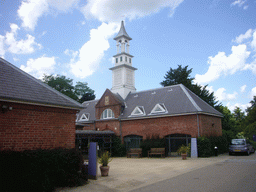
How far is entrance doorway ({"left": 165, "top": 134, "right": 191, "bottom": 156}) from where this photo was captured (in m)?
23.0

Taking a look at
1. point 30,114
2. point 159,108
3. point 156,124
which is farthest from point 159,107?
point 30,114

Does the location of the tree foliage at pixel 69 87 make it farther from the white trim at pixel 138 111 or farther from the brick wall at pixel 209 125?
the brick wall at pixel 209 125

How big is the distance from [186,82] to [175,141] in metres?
19.6

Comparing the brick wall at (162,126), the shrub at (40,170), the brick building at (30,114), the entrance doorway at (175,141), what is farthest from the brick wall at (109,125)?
the shrub at (40,170)

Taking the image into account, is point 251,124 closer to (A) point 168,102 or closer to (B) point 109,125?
(A) point 168,102

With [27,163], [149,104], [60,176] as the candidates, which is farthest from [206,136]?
[27,163]

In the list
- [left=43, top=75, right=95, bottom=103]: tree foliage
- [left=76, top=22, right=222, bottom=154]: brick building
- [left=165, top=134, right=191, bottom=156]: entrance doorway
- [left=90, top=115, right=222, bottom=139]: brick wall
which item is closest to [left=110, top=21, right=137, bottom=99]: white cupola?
[left=76, top=22, right=222, bottom=154]: brick building

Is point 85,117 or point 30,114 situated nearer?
point 30,114

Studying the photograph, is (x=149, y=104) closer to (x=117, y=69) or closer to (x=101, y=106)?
(x=101, y=106)

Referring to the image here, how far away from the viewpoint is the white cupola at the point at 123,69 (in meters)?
32.7

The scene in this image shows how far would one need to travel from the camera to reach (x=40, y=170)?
7.86 metres

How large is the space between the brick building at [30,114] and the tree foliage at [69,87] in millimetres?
36480

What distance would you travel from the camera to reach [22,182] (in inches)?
288

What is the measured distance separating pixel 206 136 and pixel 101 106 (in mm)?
14798
